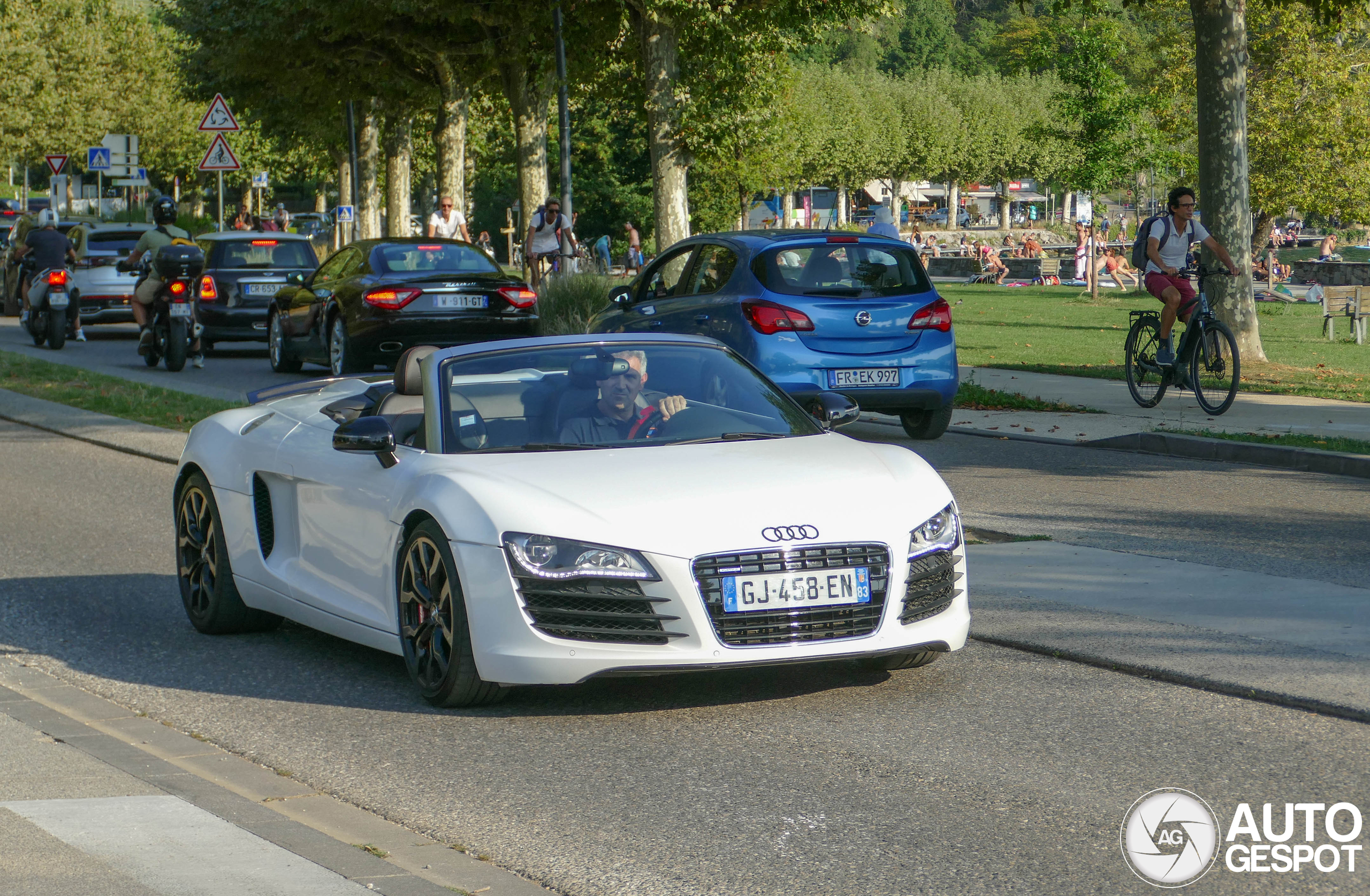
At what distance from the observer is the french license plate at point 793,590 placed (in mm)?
5688

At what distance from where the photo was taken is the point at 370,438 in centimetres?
638

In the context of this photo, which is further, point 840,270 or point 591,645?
point 840,270

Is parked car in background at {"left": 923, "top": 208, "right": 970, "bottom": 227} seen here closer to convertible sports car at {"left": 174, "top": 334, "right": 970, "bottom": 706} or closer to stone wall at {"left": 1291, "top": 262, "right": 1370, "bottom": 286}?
stone wall at {"left": 1291, "top": 262, "right": 1370, "bottom": 286}

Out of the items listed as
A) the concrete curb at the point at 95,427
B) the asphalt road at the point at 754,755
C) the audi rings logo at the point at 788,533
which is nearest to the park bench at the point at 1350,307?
the concrete curb at the point at 95,427

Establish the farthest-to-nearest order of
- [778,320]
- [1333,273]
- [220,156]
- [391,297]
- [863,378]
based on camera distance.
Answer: [1333,273]
[220,156]
[391,297]
[863,378]
[778,320]

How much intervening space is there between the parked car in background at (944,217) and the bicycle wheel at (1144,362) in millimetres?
96711

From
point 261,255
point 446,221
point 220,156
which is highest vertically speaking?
point 220,156

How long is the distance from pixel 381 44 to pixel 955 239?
54780mm

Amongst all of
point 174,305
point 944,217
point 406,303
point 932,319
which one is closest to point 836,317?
point 932,319

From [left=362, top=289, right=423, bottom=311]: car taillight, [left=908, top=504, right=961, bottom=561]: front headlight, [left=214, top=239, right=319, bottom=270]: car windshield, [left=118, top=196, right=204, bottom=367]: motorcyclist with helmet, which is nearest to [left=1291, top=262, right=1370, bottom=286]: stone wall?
[left=214, top=239, right=319, bottom=270]: car windshield

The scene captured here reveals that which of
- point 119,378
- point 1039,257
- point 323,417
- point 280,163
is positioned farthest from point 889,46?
point 323,417

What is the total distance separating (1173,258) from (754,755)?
11405 mm

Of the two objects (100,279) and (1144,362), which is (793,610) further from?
(100,279)

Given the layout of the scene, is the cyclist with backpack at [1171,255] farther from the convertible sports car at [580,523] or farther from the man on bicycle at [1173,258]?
the convertible sports car at [580,523]
